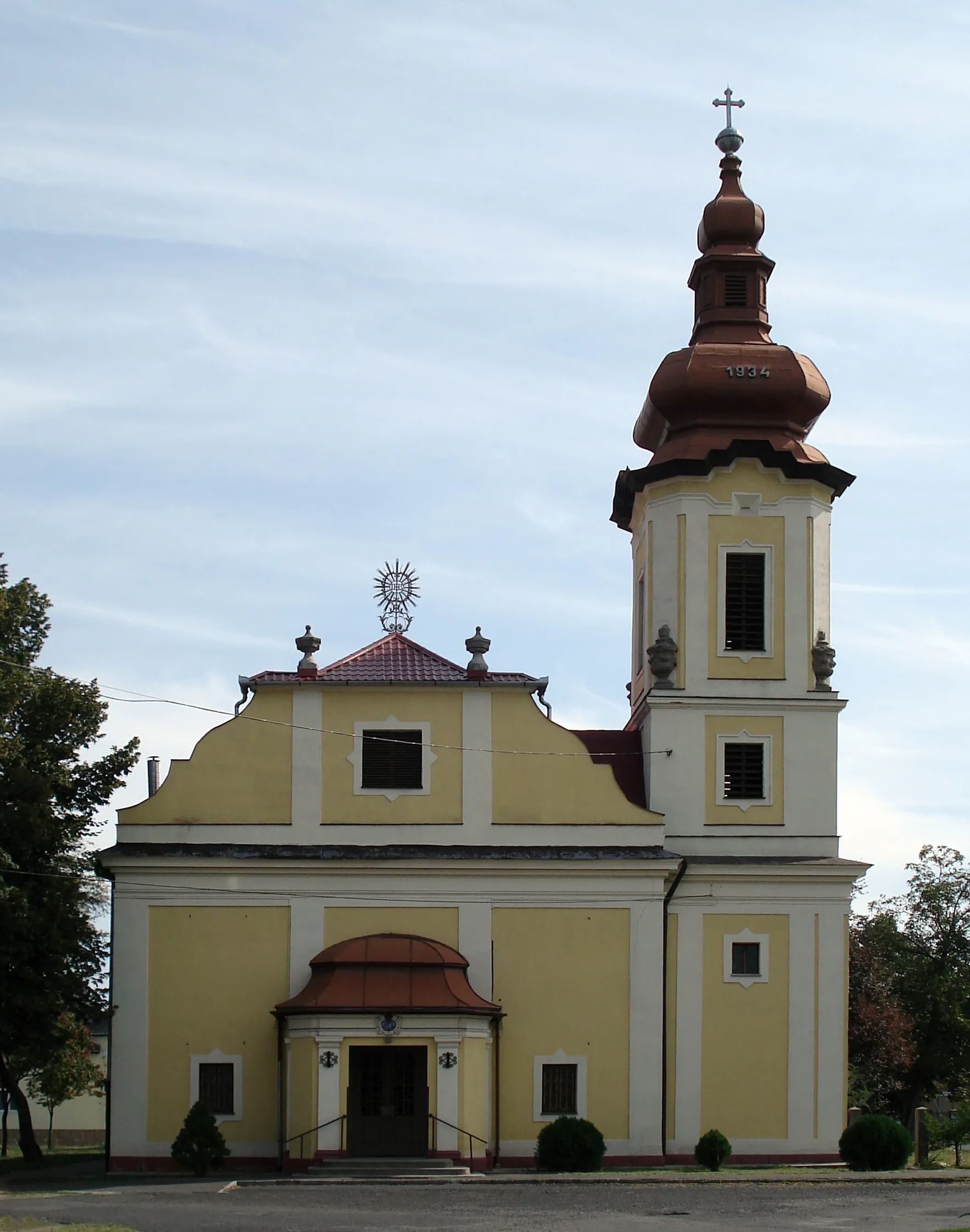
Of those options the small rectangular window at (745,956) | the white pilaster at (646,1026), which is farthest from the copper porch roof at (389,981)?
the small rectangular window at (745,956)

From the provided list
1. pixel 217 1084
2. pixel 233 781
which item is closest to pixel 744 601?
pixel 233 781

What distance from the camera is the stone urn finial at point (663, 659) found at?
36875 millimetres

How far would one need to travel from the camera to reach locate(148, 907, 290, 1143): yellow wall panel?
3434 centimetres

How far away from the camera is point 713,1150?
1310 inches

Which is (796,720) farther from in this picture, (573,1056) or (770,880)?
(573,1056)

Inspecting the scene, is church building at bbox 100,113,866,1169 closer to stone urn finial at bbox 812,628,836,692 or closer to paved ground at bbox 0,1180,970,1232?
stone urn finial at bbox 812,628,836,692

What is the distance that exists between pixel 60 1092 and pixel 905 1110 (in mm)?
29345

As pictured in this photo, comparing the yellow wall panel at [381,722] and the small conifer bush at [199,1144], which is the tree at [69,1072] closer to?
the small conifer bush at [199,1144]

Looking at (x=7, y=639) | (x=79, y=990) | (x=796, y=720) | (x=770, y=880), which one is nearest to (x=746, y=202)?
(x=796, y=720)

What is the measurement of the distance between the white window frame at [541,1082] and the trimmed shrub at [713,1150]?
223 cm

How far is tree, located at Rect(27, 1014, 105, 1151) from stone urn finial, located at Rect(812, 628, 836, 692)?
50.4 feet

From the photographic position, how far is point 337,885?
35.2m

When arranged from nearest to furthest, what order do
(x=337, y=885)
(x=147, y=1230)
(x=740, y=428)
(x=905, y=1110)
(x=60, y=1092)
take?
(x=147, y=1230) < (x=337, y=885) < (x=740, y=428) < (x=60, y=1092) < (x=905, y=1110)

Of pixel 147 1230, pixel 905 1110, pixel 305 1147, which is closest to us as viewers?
pixel 147 1230
